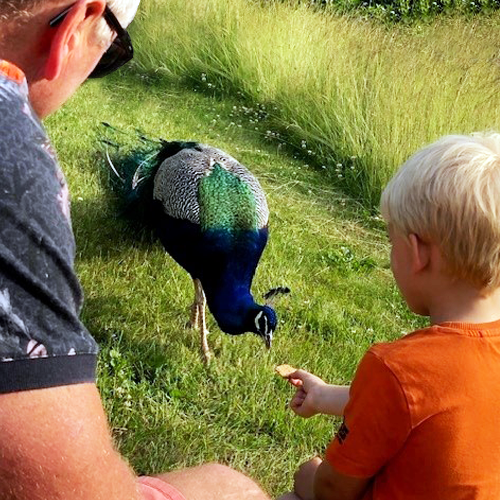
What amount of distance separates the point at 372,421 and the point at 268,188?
407cm

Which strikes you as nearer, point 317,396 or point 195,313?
point 317,396

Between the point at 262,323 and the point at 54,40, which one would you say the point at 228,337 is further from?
the point at 54,40

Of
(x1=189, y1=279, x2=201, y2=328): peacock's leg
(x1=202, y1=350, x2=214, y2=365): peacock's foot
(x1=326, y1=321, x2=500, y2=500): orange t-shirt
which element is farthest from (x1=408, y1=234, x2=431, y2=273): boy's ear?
(x1=189, y1=279, x2=201, y2=328): peacock's leg

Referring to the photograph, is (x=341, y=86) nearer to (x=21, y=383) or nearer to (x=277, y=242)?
(x=277, y=242)

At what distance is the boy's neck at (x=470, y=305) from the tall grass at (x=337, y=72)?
3.89 meters

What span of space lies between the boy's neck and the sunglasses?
856mm

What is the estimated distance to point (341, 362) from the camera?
11.4 ft

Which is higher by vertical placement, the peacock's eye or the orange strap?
the orange strap

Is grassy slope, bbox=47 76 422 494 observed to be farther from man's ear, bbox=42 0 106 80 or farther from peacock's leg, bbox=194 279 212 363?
man's ear, bbox=42 0 106 80

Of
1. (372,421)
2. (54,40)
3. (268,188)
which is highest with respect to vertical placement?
(54,40)

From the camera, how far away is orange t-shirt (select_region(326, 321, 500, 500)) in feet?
5.18

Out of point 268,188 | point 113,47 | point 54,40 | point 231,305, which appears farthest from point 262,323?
point 268,188

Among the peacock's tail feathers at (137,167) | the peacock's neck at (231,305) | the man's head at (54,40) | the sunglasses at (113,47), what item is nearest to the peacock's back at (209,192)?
the peacock's tail feathers at (137,167)

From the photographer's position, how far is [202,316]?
3496 millimetres
